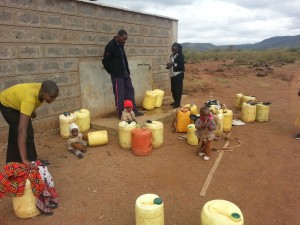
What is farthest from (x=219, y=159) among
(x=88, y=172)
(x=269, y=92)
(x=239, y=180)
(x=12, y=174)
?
(x=269, y=92)

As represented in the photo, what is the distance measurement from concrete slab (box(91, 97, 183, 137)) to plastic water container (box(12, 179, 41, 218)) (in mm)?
2910

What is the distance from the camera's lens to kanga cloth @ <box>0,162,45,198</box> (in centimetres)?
307

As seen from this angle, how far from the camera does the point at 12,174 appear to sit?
3.08 m

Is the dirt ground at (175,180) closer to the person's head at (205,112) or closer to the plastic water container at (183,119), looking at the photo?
the plastic water container at (183,119)

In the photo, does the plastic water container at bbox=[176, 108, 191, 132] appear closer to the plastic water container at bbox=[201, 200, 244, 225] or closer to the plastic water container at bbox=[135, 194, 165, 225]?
the plastic water container at bbox=[135, 194, 165, 225]

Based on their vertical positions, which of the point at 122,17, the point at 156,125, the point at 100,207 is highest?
the point at 122,17

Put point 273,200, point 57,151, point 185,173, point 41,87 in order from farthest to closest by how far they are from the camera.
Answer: point 57,151 < point 185,173 < point 273,200 < point 41,87

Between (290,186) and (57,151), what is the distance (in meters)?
4.09

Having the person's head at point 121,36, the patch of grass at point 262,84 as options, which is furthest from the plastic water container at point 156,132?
the patch of grass at point 262,84

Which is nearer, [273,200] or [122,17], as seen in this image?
[273,200]

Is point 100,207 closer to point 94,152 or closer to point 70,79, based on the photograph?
point 94,152

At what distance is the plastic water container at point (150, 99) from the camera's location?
→ 7.63 meters

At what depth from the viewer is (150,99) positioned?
767cm

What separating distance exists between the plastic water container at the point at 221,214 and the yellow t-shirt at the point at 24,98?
7.40ft
